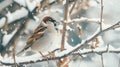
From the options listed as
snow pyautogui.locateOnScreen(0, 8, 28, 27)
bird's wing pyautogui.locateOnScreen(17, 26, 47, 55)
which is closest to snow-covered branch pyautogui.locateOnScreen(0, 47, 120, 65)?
bird's wing pyautogui.locateOnScreen(17, 26, 47, 55)

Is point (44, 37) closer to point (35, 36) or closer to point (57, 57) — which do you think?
point (35, 36)

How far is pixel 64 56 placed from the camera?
251 centimetres

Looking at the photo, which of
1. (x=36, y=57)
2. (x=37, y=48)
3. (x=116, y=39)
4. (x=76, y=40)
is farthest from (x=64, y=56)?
(x=116, y=39)

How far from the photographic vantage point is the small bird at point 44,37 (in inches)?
135

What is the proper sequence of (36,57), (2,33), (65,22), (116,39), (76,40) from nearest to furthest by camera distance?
(65,22), (36,57), (2,33), (76,40), (116,39)

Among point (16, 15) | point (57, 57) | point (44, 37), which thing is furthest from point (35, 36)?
point (57, 57)

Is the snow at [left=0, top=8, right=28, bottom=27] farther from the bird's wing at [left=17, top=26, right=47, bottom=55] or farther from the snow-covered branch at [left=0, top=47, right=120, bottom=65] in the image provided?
the snow-covered branch at [left=0, top=47, right=120, bottom=65]

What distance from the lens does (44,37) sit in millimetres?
3570

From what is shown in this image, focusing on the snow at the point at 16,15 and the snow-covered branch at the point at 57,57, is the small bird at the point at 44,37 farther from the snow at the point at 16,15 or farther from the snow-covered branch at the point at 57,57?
the snow-covered branch at the point at 57,57

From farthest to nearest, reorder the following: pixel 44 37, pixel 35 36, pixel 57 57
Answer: pixel 44 37 → pixel 35 36 → pixel 57 57

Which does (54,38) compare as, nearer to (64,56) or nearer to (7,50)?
(7,50)

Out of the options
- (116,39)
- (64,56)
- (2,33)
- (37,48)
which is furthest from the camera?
(116,39)

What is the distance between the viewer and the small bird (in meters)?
3.43

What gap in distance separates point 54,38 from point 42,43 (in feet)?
0.39
